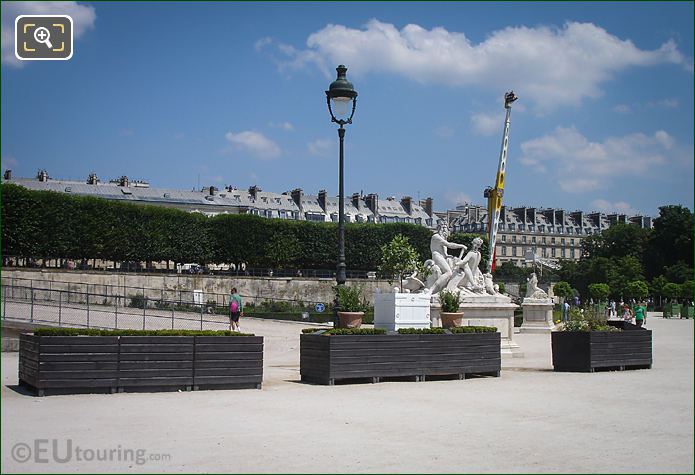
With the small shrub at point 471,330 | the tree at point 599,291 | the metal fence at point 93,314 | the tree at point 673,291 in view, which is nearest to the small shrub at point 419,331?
the small shrub at point 471,330

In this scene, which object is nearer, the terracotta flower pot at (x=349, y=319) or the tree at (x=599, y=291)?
the terracotta flower pot at (x=349, y=319)

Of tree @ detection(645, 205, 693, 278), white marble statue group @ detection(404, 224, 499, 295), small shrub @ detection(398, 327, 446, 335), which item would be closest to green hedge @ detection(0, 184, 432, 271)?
tree @ detection(645, 205, 693, 278)

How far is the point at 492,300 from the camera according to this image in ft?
80.8

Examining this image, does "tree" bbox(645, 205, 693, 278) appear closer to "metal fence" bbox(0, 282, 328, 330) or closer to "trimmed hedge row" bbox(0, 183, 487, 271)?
"trimmed hedge row" bbox(0, 183, 487, 271)

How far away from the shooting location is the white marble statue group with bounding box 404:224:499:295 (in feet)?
78.2

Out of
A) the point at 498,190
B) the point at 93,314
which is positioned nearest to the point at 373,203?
the point at 498,190

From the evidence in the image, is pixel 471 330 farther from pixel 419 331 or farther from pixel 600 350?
pixel 600 350

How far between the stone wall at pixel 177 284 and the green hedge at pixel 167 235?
351 centimetres

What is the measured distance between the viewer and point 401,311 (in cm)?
1872

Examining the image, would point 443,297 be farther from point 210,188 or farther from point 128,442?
point 210,188

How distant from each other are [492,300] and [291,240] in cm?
5206

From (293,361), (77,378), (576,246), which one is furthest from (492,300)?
(576,246)

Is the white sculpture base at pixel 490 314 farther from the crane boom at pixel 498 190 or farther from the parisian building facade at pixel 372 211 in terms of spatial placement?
the parisian building facade at pixel 372 211

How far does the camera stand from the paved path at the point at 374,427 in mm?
8156
